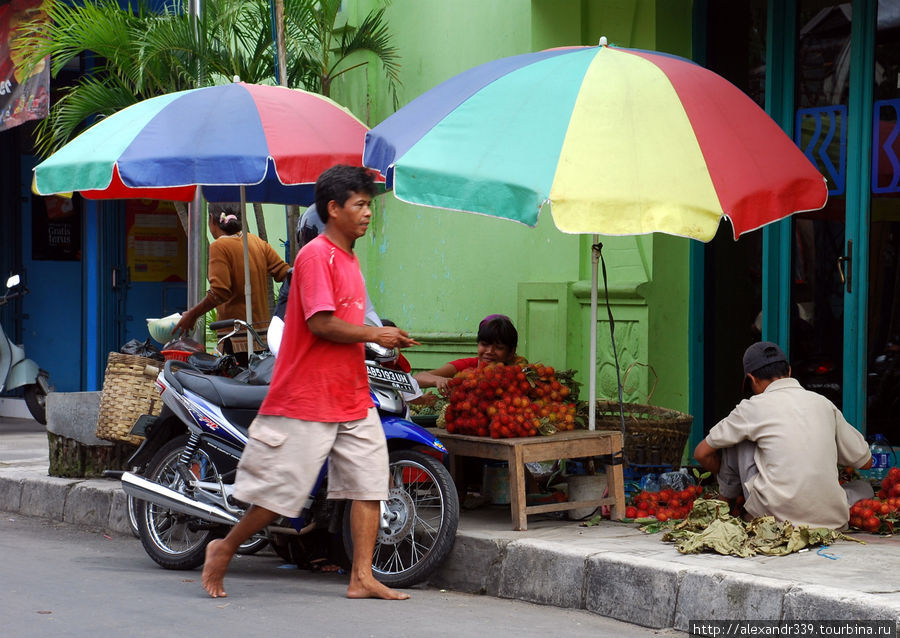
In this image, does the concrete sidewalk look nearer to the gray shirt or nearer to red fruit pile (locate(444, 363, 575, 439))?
the gray shirt

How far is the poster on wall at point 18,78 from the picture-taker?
11289mm

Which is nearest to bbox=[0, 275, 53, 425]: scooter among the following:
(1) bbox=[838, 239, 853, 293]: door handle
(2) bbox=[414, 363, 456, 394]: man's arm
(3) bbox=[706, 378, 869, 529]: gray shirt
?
(2) bbox=[414, 363, 456, 394]: man's arm

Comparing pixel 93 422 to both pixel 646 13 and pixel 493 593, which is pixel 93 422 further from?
pixel 646 13

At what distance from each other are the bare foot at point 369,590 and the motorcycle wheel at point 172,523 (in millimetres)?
990

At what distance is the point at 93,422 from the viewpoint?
27.2 ft

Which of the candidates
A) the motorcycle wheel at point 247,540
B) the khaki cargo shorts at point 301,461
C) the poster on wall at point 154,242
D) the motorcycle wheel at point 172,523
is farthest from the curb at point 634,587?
the poster on wall at point 154,242

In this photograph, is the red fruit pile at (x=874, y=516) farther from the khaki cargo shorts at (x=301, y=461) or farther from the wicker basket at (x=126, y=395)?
the wicker basket at (x=126, y=395)

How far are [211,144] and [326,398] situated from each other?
1.96 metres

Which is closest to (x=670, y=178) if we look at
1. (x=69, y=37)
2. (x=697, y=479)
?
(x=697, y=479)

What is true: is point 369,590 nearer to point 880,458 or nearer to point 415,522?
point 415,522

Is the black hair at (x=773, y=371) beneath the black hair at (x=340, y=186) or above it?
beneath

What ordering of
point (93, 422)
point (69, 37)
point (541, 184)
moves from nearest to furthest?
point (541, 184) < point (93, 422) < point (69, 37)

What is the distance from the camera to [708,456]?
249 inches

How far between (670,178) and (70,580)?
3246mm
